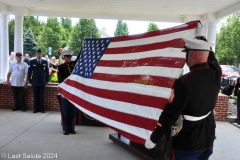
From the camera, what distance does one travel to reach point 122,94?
318 cm

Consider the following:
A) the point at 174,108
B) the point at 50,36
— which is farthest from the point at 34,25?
the point at 174,108

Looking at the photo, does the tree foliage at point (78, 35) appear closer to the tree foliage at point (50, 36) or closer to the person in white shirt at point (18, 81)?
the tree foliage at point (50, 36)

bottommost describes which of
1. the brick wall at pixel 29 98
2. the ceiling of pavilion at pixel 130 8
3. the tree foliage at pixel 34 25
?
the brick wall at pixel 29 98

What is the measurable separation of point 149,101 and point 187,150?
883 millimetres

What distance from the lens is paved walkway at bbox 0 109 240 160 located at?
3738 millimetres

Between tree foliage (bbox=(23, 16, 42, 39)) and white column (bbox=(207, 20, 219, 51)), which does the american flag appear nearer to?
white column (bbox=(207, 20, 219, 51))

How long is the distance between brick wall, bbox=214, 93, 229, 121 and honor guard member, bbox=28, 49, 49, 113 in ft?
15.0

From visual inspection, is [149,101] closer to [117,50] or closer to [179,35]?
[179,35]

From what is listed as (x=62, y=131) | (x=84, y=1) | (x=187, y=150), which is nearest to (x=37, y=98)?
(x=62, y=131)

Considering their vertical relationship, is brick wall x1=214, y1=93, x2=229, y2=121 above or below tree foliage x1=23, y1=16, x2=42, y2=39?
below

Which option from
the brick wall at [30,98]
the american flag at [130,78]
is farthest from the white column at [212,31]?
the american flag at [130,78]

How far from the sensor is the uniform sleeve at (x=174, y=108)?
1.76m

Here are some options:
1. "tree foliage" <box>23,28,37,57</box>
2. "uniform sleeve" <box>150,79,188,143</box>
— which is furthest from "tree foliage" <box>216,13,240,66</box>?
"uniform sleeve" <box>150,79,188,143</box>

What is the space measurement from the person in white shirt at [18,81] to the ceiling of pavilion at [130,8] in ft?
6.02
